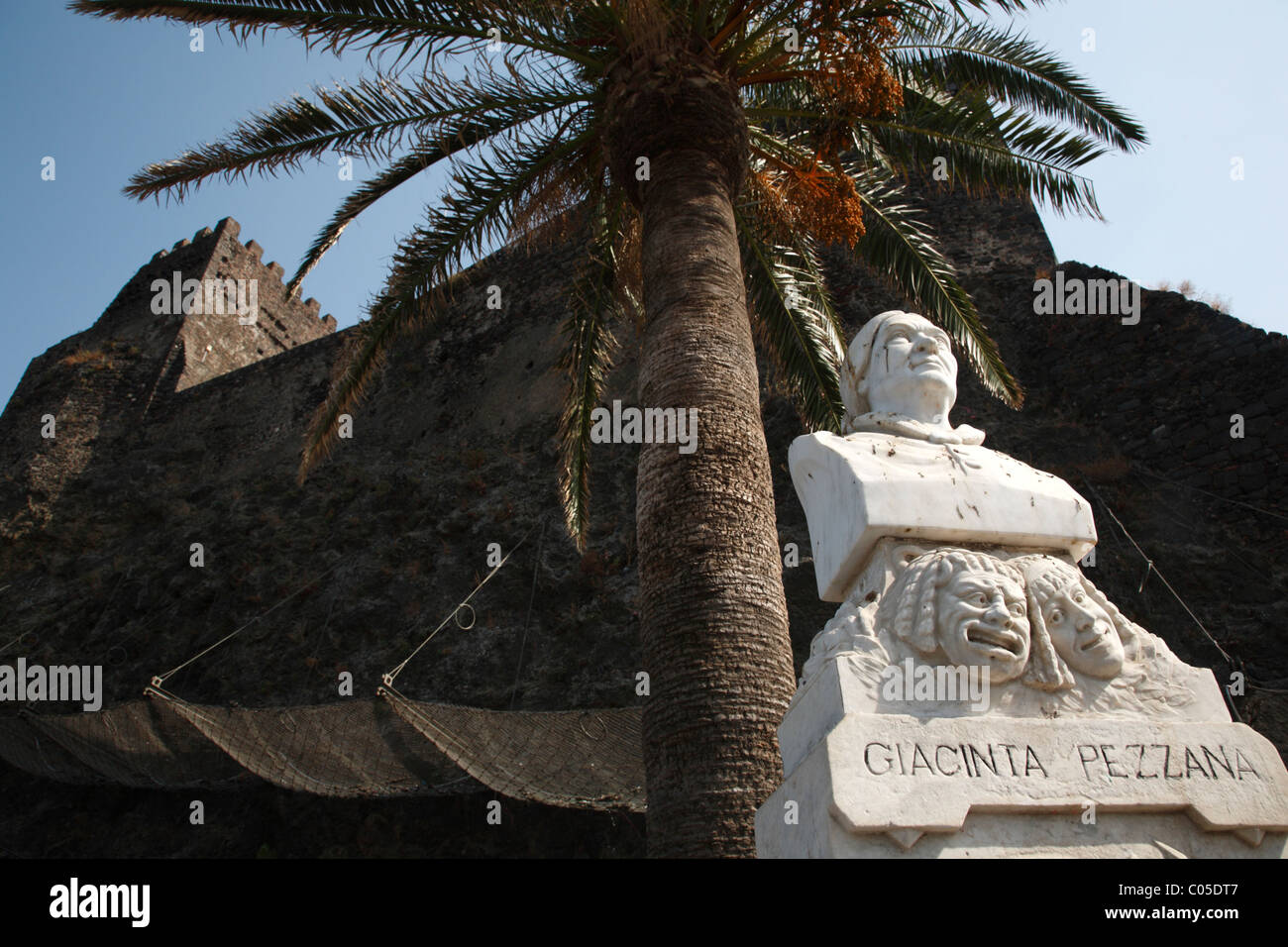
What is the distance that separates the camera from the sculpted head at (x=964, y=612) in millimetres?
2275

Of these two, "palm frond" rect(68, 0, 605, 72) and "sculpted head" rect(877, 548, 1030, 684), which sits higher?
"palm frond" rect(68, 0, 605, 72)

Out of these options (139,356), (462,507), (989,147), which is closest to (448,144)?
(989,147)

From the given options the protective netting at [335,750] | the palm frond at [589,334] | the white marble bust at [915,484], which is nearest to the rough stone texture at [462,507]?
the palm frond at [589,334]

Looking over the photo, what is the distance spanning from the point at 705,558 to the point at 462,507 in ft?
32.0

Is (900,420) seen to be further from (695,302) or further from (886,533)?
(695,302)

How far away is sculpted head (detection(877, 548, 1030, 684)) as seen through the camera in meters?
2.28

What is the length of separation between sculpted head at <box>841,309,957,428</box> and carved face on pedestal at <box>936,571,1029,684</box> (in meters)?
0.62

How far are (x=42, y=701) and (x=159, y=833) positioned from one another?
11.4 feet

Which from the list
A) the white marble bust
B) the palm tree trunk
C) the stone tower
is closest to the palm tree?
the palm tree trunk

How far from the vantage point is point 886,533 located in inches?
97.7

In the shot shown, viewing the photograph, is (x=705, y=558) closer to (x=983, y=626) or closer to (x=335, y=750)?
(x=983, y=626)

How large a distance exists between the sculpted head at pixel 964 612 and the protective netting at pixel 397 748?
15.8 feet

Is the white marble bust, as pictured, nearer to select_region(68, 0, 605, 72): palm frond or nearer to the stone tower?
select_region(68, 0, 605, 72): palm frond

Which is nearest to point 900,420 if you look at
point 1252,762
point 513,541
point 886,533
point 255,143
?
point 886,533
